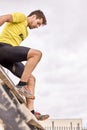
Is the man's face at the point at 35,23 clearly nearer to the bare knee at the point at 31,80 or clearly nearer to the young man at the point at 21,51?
the young man at the point at 21,51

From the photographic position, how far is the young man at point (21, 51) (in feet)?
20.5

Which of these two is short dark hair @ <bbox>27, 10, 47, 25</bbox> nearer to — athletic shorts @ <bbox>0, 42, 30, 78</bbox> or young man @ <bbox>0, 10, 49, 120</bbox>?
young man @ <bbox>0, 10, 49, 120</bbox>

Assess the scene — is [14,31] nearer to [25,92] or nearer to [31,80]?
[31,80]

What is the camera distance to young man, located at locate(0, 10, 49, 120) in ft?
20.5

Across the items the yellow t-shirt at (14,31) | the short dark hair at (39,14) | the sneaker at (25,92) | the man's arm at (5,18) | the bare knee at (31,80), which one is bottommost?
the bare knee at (31,80)

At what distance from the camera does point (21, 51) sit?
6203 millimetres

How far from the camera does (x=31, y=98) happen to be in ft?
21.0

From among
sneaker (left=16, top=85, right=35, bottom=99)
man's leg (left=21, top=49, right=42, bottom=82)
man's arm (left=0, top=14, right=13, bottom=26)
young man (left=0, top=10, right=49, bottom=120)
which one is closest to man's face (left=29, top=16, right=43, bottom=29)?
young man (left=0, top=10, right=49, bottom=120)

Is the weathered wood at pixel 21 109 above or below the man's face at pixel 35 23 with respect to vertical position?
above

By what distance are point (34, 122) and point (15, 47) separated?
2202mm

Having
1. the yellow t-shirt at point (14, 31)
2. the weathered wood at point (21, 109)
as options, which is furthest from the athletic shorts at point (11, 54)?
the weathered wood at point (21, 109)

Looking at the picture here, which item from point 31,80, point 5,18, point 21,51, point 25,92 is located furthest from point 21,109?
point 31,80

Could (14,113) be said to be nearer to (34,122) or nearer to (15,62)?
(34,122)

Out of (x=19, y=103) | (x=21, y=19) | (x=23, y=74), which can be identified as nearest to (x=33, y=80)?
(x=23, y=74)
